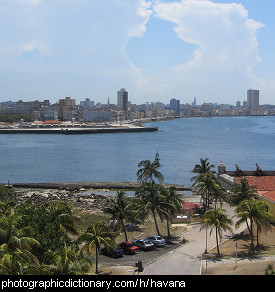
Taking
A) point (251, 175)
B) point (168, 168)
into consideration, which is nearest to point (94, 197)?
point (251, 175)

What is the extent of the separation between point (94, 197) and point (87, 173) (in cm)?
1944

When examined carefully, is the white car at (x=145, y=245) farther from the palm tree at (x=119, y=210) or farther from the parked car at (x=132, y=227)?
the parked car at (x=132, y=227)

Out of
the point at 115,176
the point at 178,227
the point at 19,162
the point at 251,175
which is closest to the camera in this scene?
the point at 178,227

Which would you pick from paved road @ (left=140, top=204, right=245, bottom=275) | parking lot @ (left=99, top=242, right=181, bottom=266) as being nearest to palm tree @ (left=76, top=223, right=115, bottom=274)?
parking lot @ (left=99, top=242, right=181, bottom=266)

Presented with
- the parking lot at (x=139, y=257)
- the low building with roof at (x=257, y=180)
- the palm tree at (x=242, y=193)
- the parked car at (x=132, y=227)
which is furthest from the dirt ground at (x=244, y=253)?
the parked car at (x=132, y=227)

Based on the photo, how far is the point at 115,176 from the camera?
153 ft

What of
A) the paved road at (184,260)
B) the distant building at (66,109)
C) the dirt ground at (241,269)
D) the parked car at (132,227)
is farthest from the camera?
the distant building at (66,109)

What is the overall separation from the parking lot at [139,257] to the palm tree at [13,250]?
350 centimetres

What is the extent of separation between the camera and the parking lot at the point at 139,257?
568 inches

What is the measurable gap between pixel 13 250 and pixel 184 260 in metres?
6.29

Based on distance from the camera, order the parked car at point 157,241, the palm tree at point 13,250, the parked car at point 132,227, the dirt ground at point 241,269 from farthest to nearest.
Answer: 1. the parked car at point 132,227
2. the parked car at point 157,241
3. the dirt ground at point 241,269
4. the palm tree at point 13,250

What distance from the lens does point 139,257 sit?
15.1m

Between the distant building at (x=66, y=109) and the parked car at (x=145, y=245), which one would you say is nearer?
the parked car at (x=145, y=245)
